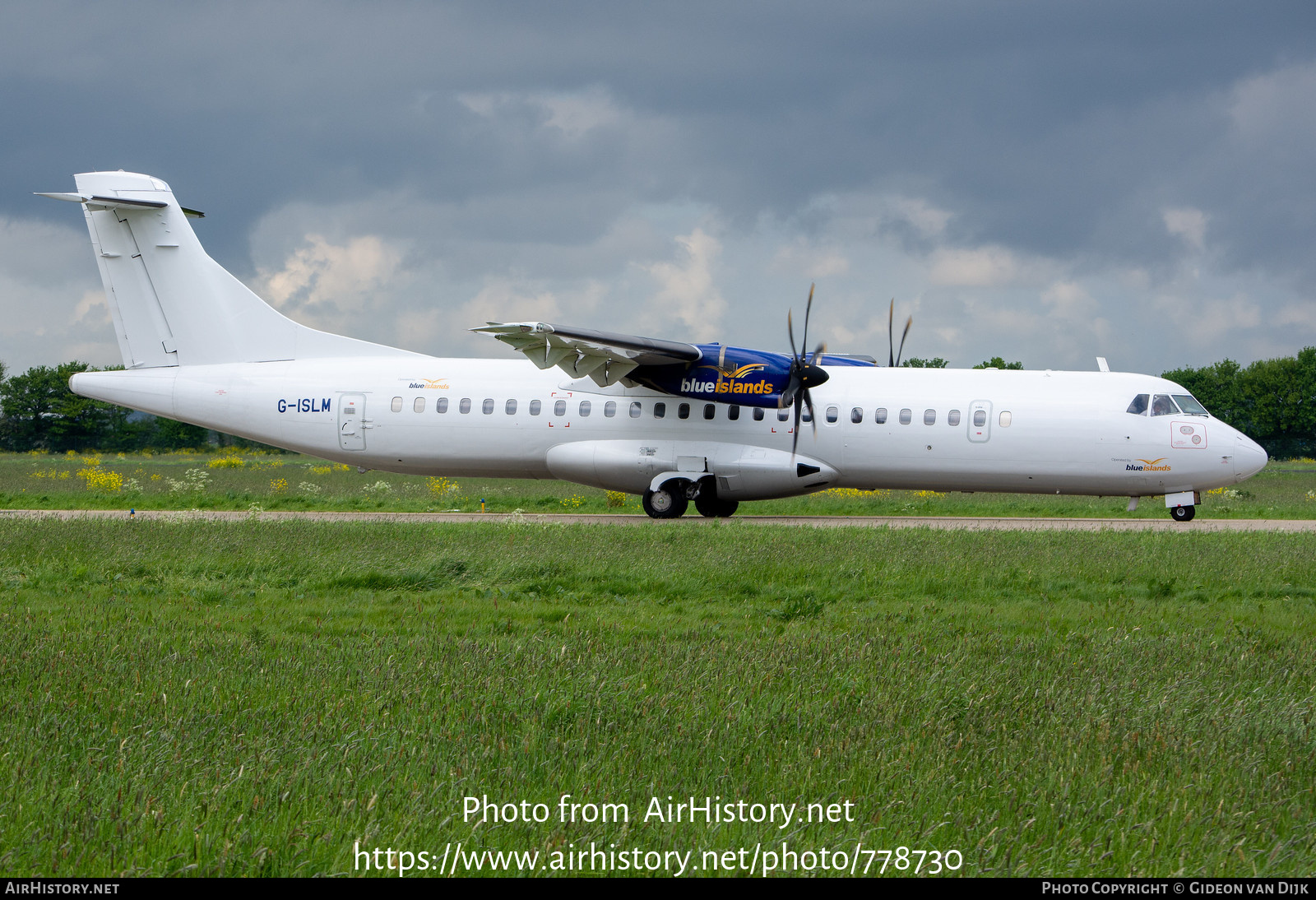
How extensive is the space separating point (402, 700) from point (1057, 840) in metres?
3.91

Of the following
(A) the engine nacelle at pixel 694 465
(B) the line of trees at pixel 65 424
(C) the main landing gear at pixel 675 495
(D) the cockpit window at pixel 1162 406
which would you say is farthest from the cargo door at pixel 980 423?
(B) the line of trees at pixel 65 424

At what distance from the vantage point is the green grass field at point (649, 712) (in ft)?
13.7

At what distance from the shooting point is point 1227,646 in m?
8.54

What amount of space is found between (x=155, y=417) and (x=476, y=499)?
3336 inches

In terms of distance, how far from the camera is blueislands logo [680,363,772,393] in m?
21.7

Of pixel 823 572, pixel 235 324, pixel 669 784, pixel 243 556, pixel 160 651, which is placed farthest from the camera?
pixel 235 324

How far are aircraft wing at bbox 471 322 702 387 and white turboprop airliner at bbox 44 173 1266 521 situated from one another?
0.06 meters

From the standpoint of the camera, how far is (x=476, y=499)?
103 ft

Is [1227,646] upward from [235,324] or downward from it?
downward

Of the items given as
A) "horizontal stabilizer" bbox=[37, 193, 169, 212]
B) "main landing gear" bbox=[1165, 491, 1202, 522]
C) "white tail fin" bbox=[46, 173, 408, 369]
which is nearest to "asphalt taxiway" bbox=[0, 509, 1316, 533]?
"main landing gear" bbox=[1165, 491, 1202, 522]

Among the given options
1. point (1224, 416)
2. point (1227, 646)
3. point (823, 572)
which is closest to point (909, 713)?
Result: point (1227, 646)

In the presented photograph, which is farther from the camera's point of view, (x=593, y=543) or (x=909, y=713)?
(x=593, y=543)

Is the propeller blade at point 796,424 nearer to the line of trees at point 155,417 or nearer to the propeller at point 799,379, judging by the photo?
the propeller at point 799,379
